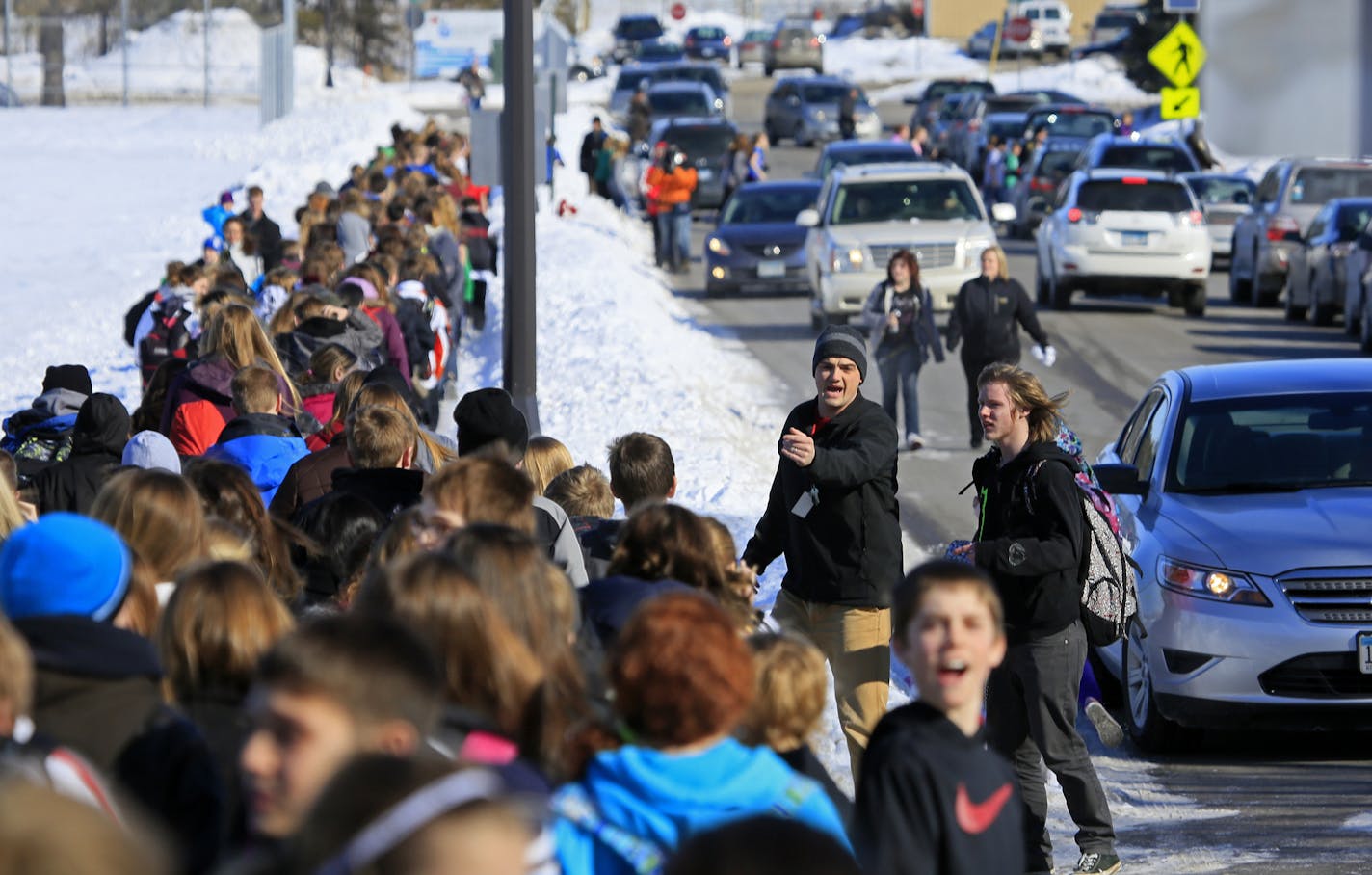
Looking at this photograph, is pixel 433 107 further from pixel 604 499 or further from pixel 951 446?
pixel 604 499

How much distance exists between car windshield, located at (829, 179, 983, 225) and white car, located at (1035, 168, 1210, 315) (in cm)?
171

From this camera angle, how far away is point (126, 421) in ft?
28.2

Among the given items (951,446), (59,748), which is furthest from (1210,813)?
(951,446)

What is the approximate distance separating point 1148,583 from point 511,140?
4968 millimetres

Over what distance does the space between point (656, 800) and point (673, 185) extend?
81.7ft

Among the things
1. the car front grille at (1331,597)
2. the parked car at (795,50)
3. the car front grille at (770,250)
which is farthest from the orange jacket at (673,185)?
the parked car at (795,50)

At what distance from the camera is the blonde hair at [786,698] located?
4.30 metres

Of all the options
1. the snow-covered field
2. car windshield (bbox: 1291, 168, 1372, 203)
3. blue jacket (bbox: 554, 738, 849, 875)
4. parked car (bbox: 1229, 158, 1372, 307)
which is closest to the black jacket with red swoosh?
blue jacket (bbox: 554, 738, 849, 875)

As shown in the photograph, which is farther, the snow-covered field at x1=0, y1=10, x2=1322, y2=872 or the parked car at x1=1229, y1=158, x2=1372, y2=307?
the parked car at x1=1229, y1=158, x2=1372, y2=307

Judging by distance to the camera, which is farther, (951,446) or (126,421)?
(951,446)

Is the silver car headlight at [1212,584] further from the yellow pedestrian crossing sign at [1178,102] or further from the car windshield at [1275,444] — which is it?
the yellow pedestrian crossing sign at [1178,102]

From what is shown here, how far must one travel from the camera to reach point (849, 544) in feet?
23.8

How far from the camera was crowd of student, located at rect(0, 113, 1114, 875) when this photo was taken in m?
2.55

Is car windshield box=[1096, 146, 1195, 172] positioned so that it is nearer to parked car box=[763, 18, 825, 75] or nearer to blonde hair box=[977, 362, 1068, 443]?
blonde hair box=[977, 362, 1068, 443]
